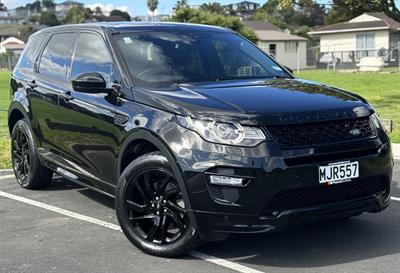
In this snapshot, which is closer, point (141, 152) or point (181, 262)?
point (181, 262)

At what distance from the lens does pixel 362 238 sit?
17.3 feet

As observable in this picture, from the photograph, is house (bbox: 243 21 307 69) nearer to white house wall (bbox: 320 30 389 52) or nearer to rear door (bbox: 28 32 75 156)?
white house wall (bbox: 320 30 389 52)

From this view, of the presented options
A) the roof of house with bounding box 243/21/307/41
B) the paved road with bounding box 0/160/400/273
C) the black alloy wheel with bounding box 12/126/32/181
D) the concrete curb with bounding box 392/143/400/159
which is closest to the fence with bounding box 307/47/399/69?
the roof of house with bounding box 243/21/307/41

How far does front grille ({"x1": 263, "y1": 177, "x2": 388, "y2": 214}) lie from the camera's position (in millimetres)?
4395

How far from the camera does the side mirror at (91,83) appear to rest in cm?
533

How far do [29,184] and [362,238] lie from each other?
398 centimetres

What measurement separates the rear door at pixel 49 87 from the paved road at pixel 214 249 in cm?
82

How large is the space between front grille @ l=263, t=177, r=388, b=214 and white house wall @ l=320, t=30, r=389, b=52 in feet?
169

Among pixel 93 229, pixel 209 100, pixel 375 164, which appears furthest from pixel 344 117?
pixel 93 229

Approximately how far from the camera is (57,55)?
662 cm

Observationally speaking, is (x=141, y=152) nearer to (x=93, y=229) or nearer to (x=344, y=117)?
(x=93, y=229)

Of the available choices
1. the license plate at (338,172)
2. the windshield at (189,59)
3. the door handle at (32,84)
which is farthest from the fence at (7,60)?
the license plate at (338,172)

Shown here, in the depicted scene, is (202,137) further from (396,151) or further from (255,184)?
(396,151)

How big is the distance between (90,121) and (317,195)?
86.9 inches
